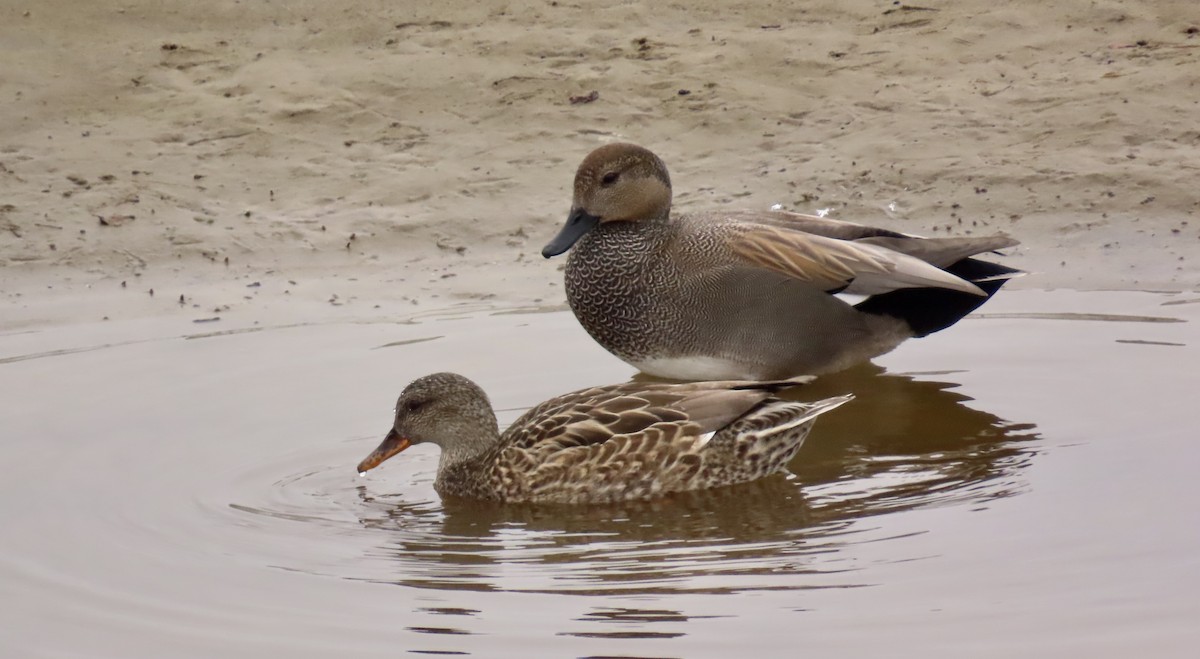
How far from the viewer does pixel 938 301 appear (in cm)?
726

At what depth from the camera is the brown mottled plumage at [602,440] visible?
593cm

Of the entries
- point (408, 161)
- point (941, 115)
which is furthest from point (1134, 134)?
Result: point (408, 161)

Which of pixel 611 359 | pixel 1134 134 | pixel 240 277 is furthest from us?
pixel 1134 134

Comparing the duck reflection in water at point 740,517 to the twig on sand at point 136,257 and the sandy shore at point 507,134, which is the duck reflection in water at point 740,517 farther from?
the twig on sand at point 136,257

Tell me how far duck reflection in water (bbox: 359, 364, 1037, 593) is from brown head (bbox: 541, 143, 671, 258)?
127cm

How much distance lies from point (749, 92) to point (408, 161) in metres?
2.02

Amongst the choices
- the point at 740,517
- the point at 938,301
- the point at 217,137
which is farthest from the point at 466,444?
the point at 217,137

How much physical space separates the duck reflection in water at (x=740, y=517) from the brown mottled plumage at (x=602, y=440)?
0.22 feet

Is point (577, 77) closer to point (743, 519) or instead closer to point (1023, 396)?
point (1023, 396)

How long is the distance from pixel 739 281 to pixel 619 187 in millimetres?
702

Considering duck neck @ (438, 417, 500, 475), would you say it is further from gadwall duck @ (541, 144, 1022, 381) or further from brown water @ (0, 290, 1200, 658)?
gadwall duck @ (541, 144, 1022, 381)

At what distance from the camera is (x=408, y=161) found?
952 centimetres

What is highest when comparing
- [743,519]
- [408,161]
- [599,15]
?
[599,15]

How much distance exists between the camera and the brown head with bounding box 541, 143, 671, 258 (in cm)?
730
